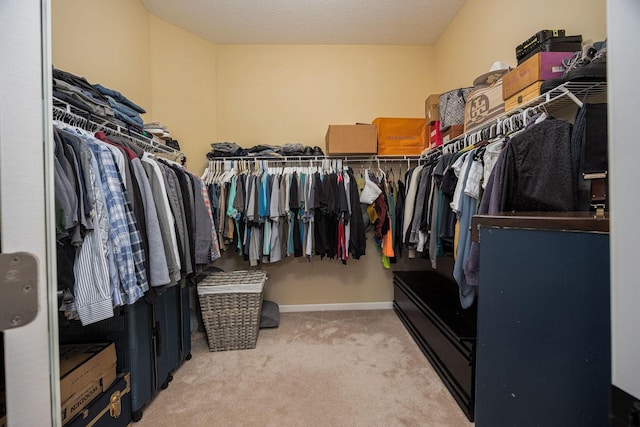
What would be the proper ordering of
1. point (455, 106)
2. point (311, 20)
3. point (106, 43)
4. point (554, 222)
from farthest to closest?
point (311, 20) < point (455, 106) < point (106, 43) < point (554, 222)

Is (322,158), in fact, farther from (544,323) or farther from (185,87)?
(544,323)

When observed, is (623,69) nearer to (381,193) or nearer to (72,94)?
(72,94)

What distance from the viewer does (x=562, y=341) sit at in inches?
19.2

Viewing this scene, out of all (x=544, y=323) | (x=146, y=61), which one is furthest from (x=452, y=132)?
(x=146, y=61)

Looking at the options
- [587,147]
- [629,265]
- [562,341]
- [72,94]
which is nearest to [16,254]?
[629,265]

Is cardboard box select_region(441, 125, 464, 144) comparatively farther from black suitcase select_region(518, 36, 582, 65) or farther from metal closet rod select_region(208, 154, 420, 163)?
black suitcase select_region(518, 36, 582, 65)

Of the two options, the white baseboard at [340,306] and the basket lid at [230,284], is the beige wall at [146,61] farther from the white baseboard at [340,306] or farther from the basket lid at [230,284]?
the white baseboard at [340,306]

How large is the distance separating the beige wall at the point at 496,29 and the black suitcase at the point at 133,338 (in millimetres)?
2615

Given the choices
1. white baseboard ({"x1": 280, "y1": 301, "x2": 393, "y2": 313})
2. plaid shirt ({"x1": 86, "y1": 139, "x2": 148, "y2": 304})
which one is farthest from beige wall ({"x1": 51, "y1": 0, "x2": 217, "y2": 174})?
white baseboard ({"x1": 280, "y1": 301, "x2": 393, "y2": 313})

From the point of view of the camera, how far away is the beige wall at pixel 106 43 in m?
1.44

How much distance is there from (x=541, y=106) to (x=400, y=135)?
126 centimetres

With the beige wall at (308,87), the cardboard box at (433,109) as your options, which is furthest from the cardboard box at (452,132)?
the beige wall at (308,87)

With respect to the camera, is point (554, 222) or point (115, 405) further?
point (115, 405)

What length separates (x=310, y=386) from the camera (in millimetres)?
1559
